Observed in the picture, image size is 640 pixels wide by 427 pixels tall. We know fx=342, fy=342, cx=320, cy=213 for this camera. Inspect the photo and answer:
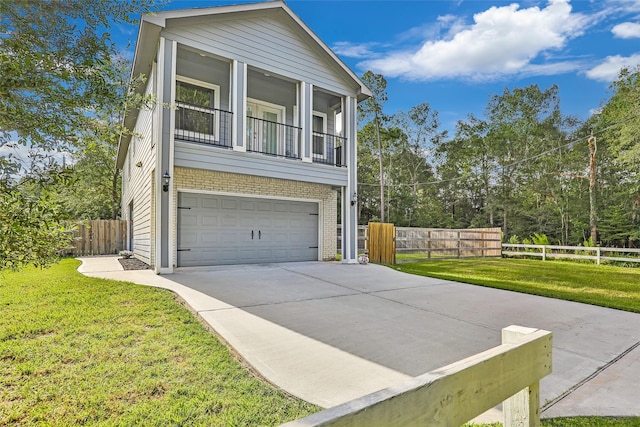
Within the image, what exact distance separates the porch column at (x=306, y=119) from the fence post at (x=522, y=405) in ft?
27.5

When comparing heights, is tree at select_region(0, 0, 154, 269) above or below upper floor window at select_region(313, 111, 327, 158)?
below

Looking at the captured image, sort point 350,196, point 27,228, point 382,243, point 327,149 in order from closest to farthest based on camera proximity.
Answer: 1. point 27,228
2. point 350,196
3. point 327,149
4. point 382,243

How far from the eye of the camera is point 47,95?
88.0 inches

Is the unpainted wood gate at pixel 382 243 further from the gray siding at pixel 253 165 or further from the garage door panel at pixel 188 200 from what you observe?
the garage door panel at pixel 188 200

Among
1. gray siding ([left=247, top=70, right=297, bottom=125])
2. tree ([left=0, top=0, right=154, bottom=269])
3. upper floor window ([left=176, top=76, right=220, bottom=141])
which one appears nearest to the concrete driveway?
tree ([left=0, top=0, right=154, bottom=269])

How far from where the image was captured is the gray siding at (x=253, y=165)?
7.86 metres

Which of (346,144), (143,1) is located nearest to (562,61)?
(346,144)

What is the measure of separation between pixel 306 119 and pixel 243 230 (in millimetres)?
3571

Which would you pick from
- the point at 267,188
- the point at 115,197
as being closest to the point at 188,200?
the point at 267,188

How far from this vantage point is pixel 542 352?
1.46 m

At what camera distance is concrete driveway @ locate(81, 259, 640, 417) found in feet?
8.71

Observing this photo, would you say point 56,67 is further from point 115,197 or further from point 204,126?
point 115,197

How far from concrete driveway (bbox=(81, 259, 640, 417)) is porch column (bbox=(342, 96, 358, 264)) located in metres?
3.13

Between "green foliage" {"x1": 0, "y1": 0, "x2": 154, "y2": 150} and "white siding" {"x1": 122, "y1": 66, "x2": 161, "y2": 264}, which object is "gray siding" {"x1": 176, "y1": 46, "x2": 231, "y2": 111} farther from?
"green foliage" {"x1": 0, "y1": 0, "x2": 154, "y2": 150}
